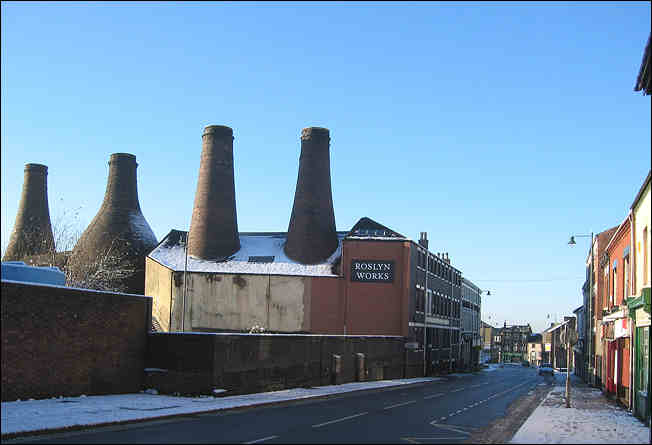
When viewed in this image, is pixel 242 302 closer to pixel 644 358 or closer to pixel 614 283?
pixel 614 283

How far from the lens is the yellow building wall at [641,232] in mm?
21625

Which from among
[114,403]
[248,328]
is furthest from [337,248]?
[114,403]

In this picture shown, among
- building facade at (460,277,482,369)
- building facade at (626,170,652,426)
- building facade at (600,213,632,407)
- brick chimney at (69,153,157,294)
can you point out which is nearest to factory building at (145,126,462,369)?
brick chimney at (69,153,157,294)

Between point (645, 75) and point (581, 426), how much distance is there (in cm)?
940

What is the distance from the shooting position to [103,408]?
2120 centimetres

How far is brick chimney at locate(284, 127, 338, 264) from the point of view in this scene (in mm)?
65125

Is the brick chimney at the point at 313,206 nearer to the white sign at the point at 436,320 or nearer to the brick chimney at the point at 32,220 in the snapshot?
the white sign at the point at 436,320

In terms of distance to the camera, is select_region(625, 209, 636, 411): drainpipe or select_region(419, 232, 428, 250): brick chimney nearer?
select_region(625, 209, 636, 411): drainpipe

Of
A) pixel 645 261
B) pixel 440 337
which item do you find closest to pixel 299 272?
pixel 440 337

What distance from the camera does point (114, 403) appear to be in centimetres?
2289

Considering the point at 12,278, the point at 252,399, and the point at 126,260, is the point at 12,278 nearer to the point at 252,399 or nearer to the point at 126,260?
the point at 252,399

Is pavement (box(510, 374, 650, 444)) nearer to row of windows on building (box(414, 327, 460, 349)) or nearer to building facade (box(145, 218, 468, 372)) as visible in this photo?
building facade (box(145, 218, 468, 372))

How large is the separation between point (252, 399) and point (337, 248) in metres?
39.8

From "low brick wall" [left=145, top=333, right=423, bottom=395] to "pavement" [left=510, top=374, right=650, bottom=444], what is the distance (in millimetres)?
11110
